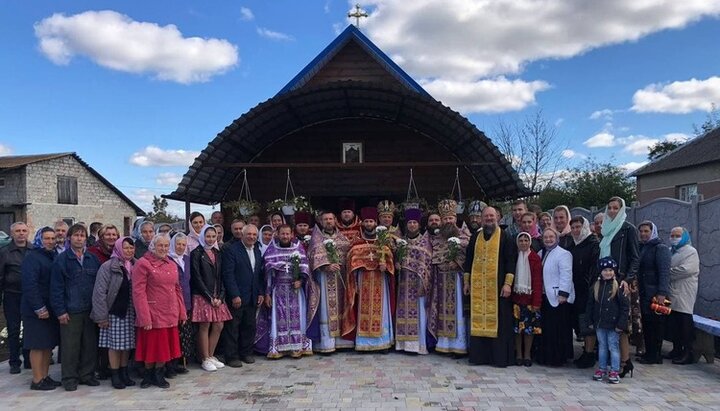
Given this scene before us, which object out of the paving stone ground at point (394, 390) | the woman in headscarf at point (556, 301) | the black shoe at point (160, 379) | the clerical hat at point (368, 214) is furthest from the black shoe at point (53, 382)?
the woman in headscarf at point (556, 301)

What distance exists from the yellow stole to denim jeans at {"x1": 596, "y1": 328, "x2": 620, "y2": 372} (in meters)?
1.08

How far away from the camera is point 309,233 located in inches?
293

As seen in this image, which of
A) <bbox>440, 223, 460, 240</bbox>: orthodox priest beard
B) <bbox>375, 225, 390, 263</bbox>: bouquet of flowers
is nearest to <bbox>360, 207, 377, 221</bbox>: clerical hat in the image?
<bbox>375, 225, 390, 263</bbox>: bouquet of flowers

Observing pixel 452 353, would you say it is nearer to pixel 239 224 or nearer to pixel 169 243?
pixel 239 224

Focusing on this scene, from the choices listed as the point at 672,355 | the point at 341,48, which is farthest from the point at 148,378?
the point at 341,48

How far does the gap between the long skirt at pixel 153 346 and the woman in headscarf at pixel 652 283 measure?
16.6ft

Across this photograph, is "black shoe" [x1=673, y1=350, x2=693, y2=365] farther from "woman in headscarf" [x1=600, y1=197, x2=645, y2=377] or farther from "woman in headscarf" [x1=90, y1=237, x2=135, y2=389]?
"woman in headscarf" [x1=90, y1=237, x2=135, y2=389]

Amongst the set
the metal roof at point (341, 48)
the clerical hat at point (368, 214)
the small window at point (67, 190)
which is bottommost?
the clerical hat at point (368, 214)

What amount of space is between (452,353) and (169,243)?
3455mm

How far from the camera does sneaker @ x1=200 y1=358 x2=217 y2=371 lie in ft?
19.9

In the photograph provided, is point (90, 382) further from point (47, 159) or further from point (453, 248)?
point (47, 159)

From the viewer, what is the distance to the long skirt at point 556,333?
19.9 ft

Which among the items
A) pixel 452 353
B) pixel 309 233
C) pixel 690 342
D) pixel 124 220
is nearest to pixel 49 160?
pixel 124 220

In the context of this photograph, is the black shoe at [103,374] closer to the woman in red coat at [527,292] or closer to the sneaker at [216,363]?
the sneaker at [216,363]
